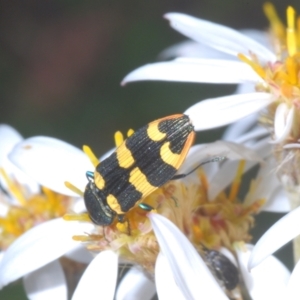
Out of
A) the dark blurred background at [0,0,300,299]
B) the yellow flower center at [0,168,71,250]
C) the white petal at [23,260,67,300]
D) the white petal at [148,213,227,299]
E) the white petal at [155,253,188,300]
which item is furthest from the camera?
the dark blurred background at [0,0,300,299]

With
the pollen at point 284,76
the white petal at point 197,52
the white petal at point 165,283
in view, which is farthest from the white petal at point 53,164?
the white petal at point 197,52

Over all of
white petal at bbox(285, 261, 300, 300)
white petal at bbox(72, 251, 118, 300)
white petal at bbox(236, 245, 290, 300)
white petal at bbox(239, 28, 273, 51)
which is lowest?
white petal at bbox(236, 245, 290, 300)

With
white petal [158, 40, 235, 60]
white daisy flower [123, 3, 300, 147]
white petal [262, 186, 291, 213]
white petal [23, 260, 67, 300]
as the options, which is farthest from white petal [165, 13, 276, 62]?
white petal [158, 40, 235, 60]

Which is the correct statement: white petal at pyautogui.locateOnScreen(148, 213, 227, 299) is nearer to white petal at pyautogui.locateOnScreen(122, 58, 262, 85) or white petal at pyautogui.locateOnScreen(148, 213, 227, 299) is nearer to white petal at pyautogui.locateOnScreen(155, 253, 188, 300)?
white petal at pyautogui.locateOnScreen(155, 253, 188, 300)

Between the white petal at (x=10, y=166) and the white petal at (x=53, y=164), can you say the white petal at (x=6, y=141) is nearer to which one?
the white petal at (x=10, y=166)

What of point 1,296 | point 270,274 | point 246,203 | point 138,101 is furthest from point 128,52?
point 270,274

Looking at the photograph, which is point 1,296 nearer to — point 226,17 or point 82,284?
point 82,284

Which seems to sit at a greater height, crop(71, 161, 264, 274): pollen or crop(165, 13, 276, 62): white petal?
crop(165, 13, 276, 62): white petal
